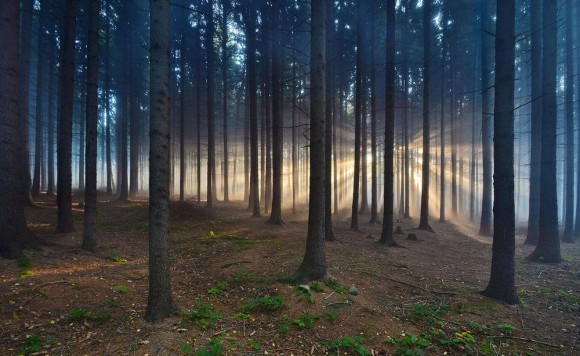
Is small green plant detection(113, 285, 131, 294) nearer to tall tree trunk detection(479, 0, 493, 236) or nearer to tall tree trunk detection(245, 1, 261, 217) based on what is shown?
tall tree trunk detection(245, 1, 261, 217)

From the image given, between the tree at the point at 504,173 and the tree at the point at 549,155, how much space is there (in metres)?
5.67

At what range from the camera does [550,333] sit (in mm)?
5746

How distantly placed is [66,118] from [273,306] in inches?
405

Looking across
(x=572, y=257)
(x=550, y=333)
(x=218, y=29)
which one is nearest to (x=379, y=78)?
(x=218, y=29)

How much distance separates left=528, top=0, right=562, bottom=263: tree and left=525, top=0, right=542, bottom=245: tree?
1217 mm

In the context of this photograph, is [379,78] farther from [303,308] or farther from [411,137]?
[303,308]

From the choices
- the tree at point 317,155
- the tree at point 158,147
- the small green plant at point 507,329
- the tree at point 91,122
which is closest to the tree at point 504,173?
the small green plant at point 507,329

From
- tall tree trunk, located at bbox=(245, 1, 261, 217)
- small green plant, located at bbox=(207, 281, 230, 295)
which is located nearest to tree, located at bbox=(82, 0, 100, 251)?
small green plant, located at bbox=(207, 281, 230, 295)

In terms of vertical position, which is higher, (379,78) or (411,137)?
(379,78)

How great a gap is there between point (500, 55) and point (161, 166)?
8223 mm

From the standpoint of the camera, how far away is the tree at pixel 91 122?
8.97 m

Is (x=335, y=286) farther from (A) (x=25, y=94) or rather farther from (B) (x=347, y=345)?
(A) (x=25, y=94)

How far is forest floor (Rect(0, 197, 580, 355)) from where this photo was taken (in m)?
4.81

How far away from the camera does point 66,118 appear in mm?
10867
